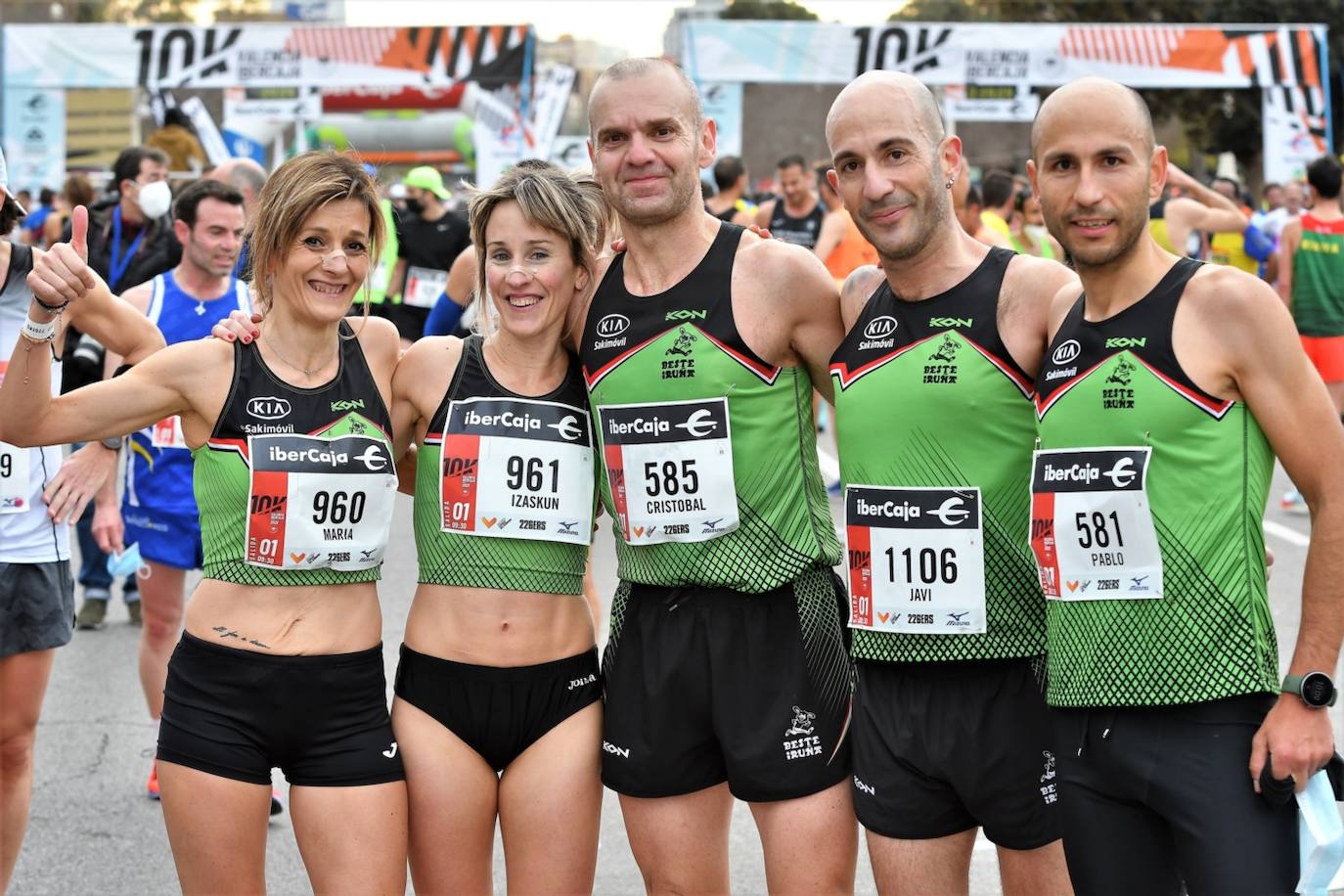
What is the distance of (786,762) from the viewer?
11.0 ft

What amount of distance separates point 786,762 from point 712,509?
600 mm

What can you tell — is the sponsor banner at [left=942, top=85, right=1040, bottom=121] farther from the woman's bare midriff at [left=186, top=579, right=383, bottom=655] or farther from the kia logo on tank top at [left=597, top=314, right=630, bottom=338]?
the woman's bare midriff at [left=186, top=579, right=383, bottom=655]

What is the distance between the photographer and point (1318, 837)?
2.67 metres

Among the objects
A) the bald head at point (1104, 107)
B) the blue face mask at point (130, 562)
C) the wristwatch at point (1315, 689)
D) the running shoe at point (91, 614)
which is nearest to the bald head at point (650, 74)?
the bald head at point (1104, 107)

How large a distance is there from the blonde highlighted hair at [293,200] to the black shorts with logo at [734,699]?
117 centimetres

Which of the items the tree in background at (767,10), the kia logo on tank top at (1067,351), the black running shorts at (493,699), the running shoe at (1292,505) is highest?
the tree in background at (767,10)

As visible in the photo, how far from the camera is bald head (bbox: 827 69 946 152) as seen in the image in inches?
129

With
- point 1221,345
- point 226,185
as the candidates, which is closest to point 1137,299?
point 1221,345

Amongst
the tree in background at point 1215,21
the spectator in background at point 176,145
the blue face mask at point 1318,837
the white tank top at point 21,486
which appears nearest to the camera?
the blue face mask at point 1318,837

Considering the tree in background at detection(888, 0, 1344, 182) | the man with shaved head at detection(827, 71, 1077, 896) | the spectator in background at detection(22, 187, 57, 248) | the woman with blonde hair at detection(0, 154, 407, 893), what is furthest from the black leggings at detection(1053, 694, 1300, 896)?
the tree in background at detection(888, 0, 1344, 182)

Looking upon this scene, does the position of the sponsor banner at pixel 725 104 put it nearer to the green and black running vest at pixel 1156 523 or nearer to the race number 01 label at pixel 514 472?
the race number 01 label at pixel 514 472

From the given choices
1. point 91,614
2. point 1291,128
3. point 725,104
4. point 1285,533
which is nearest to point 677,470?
point 91,614

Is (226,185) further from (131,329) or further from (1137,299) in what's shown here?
(1137,299)

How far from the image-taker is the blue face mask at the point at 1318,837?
265 centimetres
